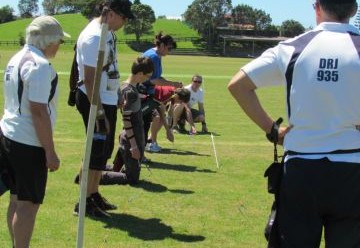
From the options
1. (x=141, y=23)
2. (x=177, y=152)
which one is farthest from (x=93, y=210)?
(x=141, y=23)

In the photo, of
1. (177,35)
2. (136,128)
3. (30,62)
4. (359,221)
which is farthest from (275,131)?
(177,35)

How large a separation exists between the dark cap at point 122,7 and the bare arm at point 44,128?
6.35 ft

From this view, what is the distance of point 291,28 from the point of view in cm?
14412

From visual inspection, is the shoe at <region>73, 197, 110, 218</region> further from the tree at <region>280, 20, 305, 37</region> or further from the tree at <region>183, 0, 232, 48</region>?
the tree at <region>280, 20, 305, 37</region>

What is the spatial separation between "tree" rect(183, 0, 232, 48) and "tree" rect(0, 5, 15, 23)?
5605 cm

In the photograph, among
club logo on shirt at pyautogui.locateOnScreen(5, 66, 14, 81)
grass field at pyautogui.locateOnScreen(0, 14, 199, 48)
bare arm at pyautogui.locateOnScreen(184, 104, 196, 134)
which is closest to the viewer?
club logo on shirt at pyautogui.locateOnScreen(5, 66, 14, 81)

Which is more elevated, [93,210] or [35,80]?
[35,80]

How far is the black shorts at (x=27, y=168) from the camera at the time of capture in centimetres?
443

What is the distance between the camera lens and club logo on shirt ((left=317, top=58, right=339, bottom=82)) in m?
3.02

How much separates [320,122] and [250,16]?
161452mm

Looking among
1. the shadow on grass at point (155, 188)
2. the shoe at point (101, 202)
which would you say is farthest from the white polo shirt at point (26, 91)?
the shadow on grass at point (155, 188)

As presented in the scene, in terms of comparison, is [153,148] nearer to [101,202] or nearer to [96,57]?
[101,202]

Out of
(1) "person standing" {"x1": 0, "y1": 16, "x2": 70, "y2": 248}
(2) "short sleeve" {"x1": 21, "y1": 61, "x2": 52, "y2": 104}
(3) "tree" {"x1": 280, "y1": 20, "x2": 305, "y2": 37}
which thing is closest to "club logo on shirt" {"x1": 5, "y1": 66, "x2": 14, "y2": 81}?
(1) "person standing" {"x1": 0, "y1": 16, "x2": 70, "y2": 248}

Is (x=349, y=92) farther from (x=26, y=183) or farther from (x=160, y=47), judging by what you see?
(x=160, y=47)
